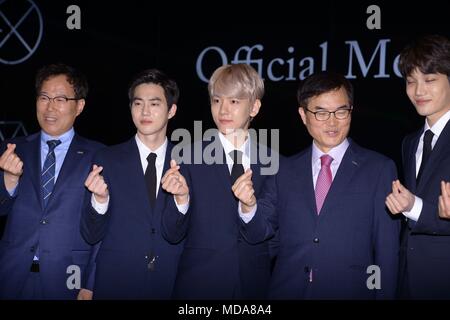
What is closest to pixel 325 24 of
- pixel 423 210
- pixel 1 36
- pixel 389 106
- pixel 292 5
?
pixel 292 5

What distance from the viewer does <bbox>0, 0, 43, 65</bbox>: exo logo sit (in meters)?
5.86

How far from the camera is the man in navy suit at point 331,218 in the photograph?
9.20 ft

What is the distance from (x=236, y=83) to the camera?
315 centimetres

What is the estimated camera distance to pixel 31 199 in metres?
3.26

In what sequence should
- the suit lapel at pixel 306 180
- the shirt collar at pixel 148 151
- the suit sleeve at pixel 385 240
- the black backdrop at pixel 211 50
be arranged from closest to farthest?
1. the suit sleeve at pixel 385 240
2. the suit lapel at pixel 306 180
3. the shirt collar at pixel 148 151
4. the black backdrop at pixel 211 50

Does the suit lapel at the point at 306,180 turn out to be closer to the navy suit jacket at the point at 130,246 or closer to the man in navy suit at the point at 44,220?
the navy suit jacket at the point at 130,246

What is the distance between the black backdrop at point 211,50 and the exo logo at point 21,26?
0.03 ft

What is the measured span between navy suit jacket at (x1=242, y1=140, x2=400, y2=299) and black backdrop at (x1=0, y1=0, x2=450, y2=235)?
192 cm

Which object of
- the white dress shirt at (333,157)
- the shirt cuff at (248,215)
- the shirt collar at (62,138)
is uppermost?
the shirt collar at (62,138)

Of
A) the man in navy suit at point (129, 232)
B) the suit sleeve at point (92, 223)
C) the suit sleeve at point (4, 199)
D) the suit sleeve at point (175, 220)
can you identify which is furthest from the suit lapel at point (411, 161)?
the suit sleeve at point (4, 199)

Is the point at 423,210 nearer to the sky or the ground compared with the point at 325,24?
nearer to the ground

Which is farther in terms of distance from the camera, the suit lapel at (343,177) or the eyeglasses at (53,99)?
the eyeglasses at (53,99)
